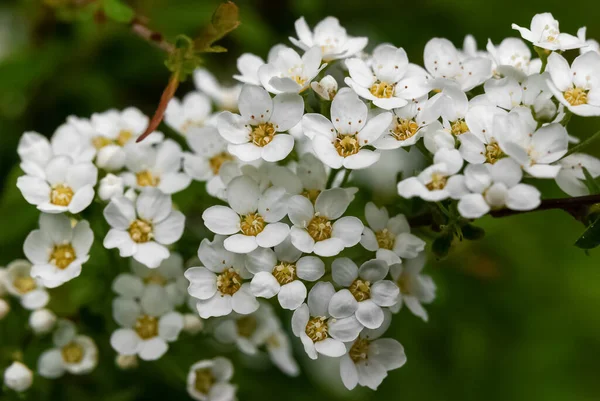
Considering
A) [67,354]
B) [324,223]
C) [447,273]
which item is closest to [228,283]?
[324,223]

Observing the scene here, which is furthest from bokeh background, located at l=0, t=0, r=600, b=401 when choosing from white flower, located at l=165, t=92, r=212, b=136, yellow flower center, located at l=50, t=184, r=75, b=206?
yellow flower center, located at l=50, t=184, r=75, b=206

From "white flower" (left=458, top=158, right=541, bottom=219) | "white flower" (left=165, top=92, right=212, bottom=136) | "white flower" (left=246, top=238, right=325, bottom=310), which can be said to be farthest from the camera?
"white flower" (left=165, top=92, right=212, bottom=136)

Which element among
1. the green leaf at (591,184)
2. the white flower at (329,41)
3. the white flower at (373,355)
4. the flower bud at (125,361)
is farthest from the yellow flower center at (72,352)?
the green leaf at (591,184)

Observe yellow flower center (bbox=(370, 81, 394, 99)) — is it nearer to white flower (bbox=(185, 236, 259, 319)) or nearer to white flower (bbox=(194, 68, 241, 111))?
white flower (bbox=(185, 236, 259, 319))

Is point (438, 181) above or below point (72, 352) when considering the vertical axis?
above

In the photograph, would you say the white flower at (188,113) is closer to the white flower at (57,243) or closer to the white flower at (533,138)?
the white flower at (57,243)

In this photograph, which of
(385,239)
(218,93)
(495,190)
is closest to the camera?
(495,190)

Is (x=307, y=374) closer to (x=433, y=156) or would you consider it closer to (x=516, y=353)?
(x=516, y=353)

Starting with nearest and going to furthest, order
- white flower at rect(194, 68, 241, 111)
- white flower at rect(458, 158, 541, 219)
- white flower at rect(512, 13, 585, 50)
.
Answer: white flower at rect(458, 158, 541, 219) < white flower at rect(512, 13, 585, 50) < white flower at rect(194, 68, 241, 111)

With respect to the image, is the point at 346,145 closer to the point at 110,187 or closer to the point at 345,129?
the point at 345,129
